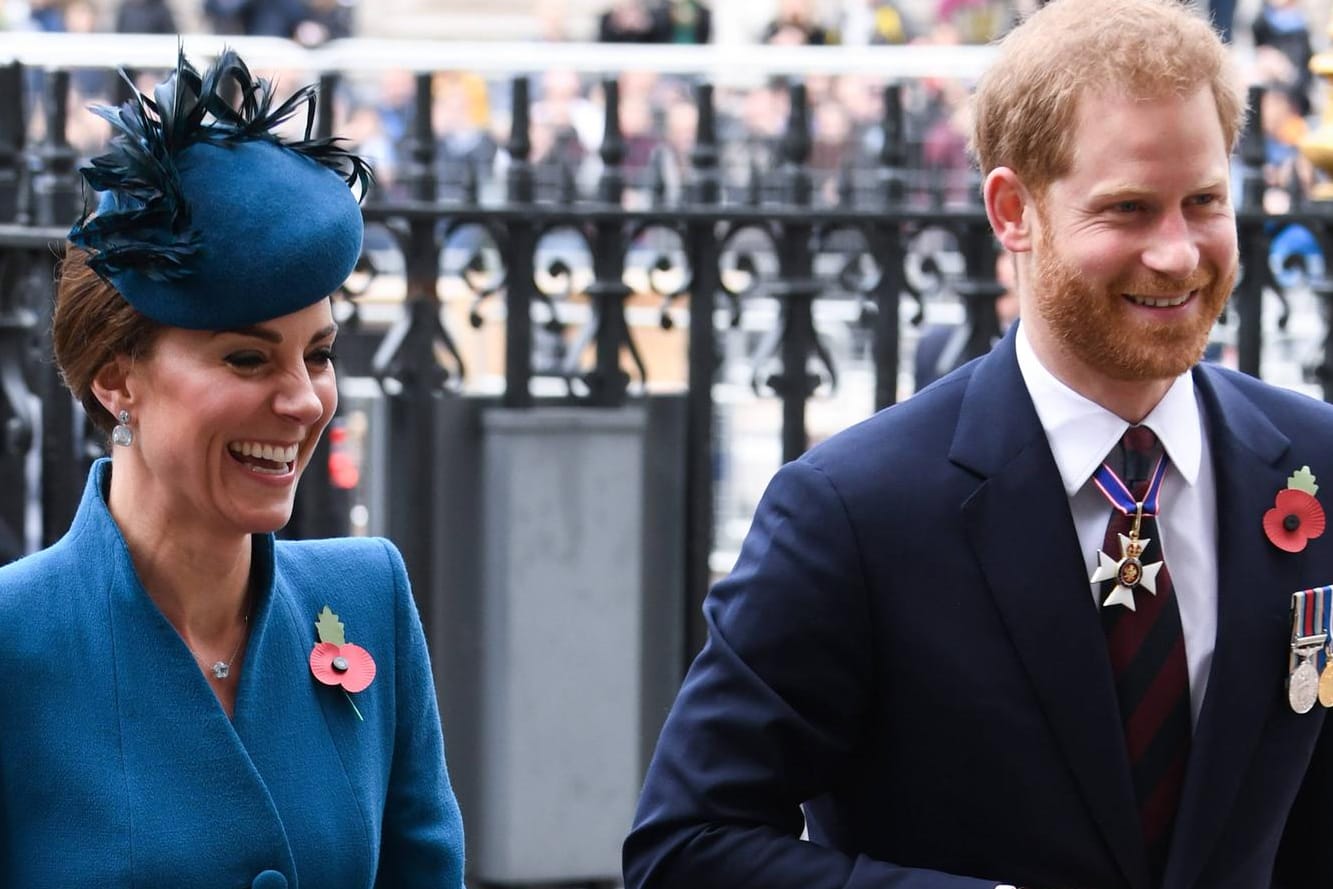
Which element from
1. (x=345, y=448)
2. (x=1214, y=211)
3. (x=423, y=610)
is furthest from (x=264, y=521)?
(x=345, y=448)

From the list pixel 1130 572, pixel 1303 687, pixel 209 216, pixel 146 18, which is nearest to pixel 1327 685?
pixel 1303 687

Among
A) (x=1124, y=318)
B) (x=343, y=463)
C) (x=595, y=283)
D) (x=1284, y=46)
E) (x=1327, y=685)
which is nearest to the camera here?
(x=1124, y=318)

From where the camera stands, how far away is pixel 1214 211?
8.31ft

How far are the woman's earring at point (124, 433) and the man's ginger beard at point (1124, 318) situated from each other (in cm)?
107

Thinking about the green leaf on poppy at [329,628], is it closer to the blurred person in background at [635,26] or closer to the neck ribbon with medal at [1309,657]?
the neck ribbon with medal at [1309,657]

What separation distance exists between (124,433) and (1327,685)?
4.73ft

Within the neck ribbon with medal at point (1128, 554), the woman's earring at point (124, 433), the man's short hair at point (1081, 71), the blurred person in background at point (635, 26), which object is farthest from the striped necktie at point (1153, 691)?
the blurred person in background at point (635, 26)

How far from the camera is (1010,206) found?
262cm

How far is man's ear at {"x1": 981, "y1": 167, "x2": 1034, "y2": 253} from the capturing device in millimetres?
2602

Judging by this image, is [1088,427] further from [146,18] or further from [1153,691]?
[146,18]

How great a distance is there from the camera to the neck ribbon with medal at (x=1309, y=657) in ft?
8.43

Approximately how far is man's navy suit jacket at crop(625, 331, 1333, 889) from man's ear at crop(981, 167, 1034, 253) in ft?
0.57

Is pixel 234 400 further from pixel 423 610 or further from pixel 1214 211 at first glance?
pixel 423 610

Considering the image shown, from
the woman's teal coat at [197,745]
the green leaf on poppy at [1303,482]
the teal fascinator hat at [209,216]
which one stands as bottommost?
the woman's teal coat at [197,745]
